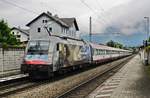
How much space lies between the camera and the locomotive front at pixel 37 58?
767 inches

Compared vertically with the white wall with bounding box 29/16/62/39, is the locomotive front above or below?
below

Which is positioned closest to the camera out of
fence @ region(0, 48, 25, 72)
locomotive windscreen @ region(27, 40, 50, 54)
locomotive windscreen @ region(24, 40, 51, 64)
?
locomotive windscreen @ region(24, 40, 51, 64)

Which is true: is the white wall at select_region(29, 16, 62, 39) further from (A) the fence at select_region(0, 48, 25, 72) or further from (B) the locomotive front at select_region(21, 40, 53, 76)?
(B) the locomotive front at select_region(21, 40, 53, 76)

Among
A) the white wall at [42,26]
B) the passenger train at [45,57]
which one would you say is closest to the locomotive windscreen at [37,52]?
the passenger train at [45,57]

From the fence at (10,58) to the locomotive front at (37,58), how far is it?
2752mm

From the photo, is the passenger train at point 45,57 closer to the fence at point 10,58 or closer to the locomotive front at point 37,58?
the locomotive front at point 37,58

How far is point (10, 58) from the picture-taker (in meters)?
23.9

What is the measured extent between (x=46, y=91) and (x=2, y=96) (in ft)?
8.74

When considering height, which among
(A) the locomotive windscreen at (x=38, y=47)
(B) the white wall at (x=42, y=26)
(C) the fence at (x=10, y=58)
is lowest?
(C) the fence at (x=10, y=58)

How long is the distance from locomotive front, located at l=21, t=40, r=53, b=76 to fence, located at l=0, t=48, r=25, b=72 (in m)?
2.75

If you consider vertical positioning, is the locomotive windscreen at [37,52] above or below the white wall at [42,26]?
below

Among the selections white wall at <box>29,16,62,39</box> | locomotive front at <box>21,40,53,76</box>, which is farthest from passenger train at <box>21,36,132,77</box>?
white wall at <box>29,16,62,39</box>

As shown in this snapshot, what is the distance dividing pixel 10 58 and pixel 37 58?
4643 mm

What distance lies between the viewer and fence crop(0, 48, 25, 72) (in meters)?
22.5
